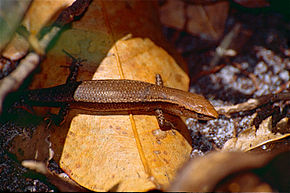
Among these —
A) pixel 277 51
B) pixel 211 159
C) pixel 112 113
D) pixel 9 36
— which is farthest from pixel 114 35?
pixel 277 51

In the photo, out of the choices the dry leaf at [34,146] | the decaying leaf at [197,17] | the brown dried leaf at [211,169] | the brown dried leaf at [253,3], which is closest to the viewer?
the brown dried leaf at [211,169]

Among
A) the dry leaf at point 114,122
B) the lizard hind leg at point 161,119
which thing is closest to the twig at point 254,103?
the dry leaf at point 114,122

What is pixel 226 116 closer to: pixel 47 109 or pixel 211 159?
pixel 211 159

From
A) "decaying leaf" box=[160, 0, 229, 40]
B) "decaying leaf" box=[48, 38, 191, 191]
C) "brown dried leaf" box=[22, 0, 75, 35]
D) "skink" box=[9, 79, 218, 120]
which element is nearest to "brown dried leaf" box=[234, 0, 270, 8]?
"decaying leaf" box=[160, 0, 229, 40]

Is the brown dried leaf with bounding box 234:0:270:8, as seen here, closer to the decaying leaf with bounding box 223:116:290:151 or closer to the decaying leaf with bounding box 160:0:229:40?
the decaying leaf with bounding box 160:0:229:40

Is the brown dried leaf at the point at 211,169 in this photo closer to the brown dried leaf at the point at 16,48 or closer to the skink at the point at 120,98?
the skink at the point at 120,98

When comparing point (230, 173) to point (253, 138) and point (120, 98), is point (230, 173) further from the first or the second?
point (120, 98)
